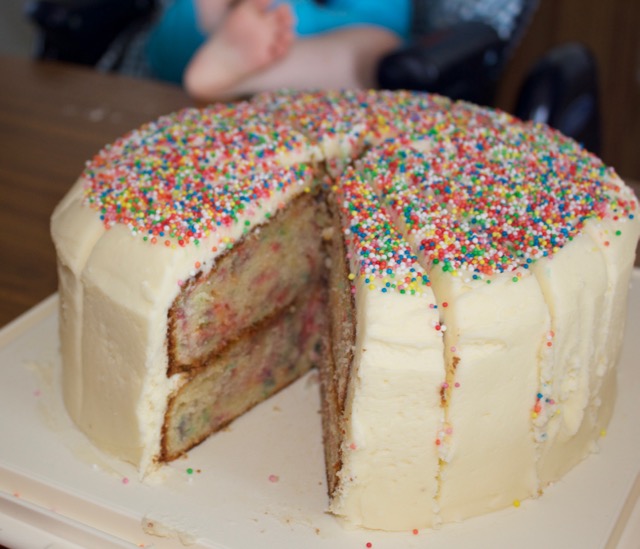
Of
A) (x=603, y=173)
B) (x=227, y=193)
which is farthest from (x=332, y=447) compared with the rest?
(x=603, y=173)

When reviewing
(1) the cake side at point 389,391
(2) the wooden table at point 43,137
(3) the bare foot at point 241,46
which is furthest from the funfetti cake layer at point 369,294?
(3) the bare foot at point 241,46

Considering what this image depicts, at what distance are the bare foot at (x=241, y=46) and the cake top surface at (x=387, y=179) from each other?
0.63 meters

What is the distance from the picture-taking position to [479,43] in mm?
2832

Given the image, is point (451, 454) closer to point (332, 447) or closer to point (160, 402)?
point (332, 447)

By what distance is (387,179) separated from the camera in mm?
1715

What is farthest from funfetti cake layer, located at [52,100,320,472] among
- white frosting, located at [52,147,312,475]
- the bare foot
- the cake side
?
the bare foot

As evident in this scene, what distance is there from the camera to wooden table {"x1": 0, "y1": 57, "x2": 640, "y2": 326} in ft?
6.98

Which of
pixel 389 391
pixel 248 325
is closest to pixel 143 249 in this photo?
pixel 248 325

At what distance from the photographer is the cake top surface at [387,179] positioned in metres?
1.55

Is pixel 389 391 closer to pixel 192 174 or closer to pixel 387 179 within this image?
pixel 387 179

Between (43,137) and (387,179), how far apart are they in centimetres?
133

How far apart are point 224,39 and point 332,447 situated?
140 centimetres

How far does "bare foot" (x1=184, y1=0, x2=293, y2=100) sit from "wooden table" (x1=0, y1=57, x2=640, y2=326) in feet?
0.64

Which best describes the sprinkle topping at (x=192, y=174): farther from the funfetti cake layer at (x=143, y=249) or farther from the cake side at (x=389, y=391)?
the cake side at (x=389, y=391)
